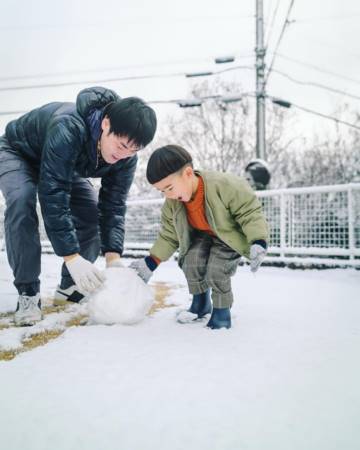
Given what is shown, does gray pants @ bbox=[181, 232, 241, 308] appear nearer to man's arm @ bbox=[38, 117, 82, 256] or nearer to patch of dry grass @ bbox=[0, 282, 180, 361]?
patch of dry grass @ bbox=[0, 282, 180, 361]

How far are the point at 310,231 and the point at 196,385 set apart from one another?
3309 millimetres

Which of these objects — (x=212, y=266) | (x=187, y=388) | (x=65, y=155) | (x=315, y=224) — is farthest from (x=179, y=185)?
(x=315, y=224)

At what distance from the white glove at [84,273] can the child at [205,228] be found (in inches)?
10.2

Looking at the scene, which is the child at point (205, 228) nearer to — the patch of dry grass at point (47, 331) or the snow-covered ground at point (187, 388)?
the snow-covered ground at point (187, 388)

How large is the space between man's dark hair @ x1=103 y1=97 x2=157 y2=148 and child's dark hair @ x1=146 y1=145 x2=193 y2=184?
86 mm

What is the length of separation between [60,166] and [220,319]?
0.98 metres

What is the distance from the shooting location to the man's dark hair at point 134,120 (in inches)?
55.8

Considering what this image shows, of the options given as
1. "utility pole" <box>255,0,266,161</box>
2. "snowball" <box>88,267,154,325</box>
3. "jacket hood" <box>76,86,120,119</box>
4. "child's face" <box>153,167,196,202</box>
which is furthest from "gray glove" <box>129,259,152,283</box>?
"utility pole" <box>255,0,266,161</box>

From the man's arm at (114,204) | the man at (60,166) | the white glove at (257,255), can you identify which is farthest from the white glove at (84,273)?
the white glove at (257,255)

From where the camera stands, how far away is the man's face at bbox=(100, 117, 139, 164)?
147 cm

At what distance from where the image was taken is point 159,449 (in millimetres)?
639

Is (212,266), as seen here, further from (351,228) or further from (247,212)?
(351,228)

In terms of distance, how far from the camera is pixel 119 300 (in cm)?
147

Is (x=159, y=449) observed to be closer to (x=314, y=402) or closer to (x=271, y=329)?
(x=314, y=402)
